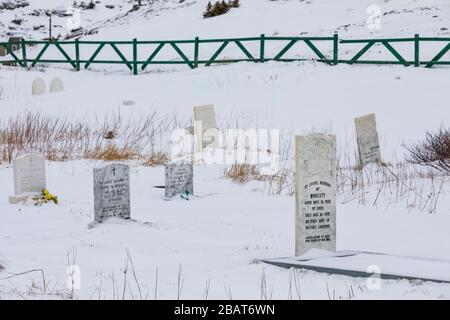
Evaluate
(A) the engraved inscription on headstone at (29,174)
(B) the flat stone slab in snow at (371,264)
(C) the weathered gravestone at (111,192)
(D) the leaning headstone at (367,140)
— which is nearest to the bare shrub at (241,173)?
(D) the leaning headstone at (367,140)

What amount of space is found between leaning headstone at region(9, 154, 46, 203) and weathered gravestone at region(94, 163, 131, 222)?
116 centimetres

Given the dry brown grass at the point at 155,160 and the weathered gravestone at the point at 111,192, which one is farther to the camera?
the dry brown grass at the point at 155,160

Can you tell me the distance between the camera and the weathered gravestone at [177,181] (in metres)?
8.29

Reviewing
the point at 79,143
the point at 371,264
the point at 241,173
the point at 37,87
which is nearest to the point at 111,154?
the point at 79,143

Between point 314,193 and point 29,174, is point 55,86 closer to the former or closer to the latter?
point 29,174

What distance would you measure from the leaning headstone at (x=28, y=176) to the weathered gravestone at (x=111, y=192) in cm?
116

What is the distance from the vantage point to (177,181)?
831 cm

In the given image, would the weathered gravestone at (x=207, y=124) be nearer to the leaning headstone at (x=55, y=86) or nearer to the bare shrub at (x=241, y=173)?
the bare shrub at (x=241, y=173)

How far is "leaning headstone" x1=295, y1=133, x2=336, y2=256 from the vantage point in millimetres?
5207

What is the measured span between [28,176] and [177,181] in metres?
1.56

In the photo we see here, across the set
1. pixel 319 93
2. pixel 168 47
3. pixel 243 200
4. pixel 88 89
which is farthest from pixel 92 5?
pixel 243 200
